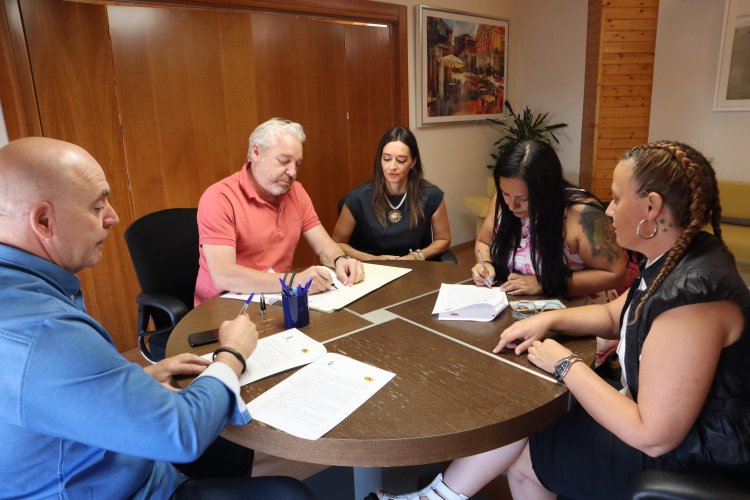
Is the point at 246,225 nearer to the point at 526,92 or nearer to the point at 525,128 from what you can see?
the point at 525,128

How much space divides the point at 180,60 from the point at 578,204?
2365mm

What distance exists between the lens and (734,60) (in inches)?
167

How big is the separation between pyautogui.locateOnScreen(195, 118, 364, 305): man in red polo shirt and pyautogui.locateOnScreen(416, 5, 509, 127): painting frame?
252 centimetres

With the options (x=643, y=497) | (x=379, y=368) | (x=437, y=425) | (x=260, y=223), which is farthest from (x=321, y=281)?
(x=643, y=497)

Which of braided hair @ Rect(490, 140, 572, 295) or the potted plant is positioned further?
the potted plant

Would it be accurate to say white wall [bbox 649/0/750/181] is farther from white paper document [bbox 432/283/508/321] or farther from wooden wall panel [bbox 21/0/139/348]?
wooden wall panel [bbox 21/0/139/348]

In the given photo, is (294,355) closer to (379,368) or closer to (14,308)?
(379,368)

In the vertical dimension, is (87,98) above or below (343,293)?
above

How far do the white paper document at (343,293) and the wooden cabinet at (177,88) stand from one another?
1.48 m

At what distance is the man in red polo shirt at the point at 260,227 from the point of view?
6.10ft

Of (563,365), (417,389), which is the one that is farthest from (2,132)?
(563,365)

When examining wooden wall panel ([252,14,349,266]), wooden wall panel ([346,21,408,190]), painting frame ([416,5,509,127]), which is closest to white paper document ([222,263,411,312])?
wooden wall panel ([252,14,349,266])

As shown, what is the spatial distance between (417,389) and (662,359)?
50 centimetres

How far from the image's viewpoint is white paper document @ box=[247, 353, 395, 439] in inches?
41.1
